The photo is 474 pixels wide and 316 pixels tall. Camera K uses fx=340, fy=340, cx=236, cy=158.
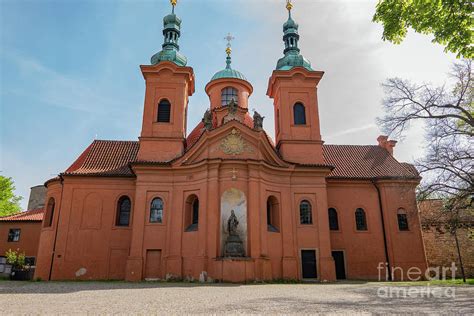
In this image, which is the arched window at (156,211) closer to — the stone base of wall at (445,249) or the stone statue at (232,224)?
the stone statue at (232,224)

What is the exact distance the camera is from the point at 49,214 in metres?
22.6

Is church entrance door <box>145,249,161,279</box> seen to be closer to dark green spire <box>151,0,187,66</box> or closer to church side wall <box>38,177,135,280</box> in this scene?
church side wall <box>38,177,135,280</box>

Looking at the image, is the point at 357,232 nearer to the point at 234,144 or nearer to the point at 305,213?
the point at 305,213

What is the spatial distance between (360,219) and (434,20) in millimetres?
18780

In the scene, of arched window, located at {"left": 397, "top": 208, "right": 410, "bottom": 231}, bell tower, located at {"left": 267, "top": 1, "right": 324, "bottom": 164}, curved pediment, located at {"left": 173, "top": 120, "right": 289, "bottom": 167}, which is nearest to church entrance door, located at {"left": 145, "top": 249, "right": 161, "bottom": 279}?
curved pediment, located at {"left": 173, "top": 120, "right": 289, "bottom": 167}

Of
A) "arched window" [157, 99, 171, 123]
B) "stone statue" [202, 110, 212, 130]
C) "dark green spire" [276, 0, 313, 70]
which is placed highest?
"dark green spire" [276, 0, 313, 70]

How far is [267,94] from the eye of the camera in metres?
26.7

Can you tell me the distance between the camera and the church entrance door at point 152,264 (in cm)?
1912

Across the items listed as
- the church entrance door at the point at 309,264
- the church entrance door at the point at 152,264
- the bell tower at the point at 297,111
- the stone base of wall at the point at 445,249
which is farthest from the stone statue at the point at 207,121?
the stone base of wall at the point at 445,249

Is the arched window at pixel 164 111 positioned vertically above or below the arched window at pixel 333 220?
above

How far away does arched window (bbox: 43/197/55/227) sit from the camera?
73.1 feet

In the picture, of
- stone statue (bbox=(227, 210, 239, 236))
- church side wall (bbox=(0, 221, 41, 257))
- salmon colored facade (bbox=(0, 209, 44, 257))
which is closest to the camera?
stone statue (bbox=(227, 210, 239, 236))

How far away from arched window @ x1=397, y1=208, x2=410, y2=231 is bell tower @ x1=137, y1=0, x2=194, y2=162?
617 inches

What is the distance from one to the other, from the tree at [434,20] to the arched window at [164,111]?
55.0ft
